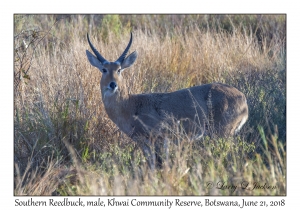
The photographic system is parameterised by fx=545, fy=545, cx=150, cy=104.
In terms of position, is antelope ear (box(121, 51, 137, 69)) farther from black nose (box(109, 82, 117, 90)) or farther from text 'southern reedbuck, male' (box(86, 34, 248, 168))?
black nose (box(109, 82, 117, 90))

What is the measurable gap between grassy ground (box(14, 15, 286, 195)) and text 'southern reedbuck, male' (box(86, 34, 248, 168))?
0.25 meters

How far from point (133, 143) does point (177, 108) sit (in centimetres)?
74

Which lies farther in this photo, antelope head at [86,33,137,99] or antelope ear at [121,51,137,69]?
antelope ear at [121,51,137,69]

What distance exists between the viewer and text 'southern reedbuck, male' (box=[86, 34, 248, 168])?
705 cm

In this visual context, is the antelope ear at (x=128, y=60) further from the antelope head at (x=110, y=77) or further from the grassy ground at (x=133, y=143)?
the grassy ground at (x=133, y=143)

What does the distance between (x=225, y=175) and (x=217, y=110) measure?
1.86m

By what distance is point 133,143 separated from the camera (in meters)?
7.15

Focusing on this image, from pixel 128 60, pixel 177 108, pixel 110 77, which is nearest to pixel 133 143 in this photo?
pixel 177 108

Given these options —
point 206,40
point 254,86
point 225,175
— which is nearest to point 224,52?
point 206,40

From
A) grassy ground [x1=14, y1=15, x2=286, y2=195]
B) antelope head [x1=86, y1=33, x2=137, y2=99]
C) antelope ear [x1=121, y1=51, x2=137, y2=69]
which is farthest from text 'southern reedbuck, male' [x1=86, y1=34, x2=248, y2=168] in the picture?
grassy ground [x1=14, y1=15, x2=286, y2=195]

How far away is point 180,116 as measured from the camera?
712 centimetres

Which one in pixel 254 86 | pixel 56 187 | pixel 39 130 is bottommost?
pixel 56 187

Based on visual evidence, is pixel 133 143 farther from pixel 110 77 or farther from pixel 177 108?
pixel 110 77
